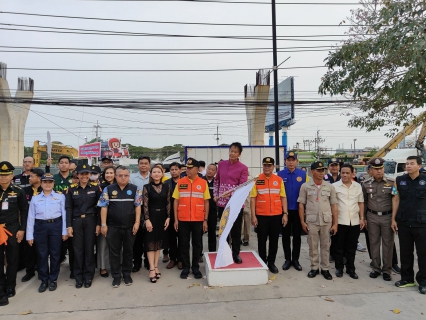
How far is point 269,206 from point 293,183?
0.65m

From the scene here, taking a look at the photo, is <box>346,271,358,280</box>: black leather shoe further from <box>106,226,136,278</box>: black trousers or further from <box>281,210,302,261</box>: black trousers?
<box>106,226,136,278</box>: black trousers

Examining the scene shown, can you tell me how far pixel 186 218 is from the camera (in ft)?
14.2

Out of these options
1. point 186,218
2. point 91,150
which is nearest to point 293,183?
point 186,218

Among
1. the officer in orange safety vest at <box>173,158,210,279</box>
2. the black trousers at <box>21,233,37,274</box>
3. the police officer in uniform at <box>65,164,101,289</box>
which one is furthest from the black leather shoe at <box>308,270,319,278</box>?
the black trousers at <box>21,233,37,274</box>

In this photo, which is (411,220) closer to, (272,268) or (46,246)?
(272,268)

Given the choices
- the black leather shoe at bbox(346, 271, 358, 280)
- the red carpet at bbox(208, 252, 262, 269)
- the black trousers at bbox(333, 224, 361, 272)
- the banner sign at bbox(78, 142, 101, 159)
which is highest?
the banner sign at bbox(78, 142, 101, 159)

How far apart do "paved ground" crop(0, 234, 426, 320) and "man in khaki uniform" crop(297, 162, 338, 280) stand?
274 mm

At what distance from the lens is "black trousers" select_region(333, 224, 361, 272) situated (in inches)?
173

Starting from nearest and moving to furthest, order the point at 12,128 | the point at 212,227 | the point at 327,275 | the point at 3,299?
the point at 3,299, the point at 327,275, the point at 212,227, the point at 12,128

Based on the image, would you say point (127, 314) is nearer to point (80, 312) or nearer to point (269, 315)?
point (80, 312)

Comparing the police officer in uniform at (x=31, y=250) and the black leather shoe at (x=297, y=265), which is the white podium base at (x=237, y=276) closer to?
the black leather shoe at (x=297, y=265)

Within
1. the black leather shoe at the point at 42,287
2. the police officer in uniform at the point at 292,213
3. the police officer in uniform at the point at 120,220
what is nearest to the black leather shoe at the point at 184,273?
the police officer in uniform at the point at 120,220

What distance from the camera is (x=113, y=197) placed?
4.13 meters

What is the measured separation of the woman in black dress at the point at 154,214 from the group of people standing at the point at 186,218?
0.05 feet
